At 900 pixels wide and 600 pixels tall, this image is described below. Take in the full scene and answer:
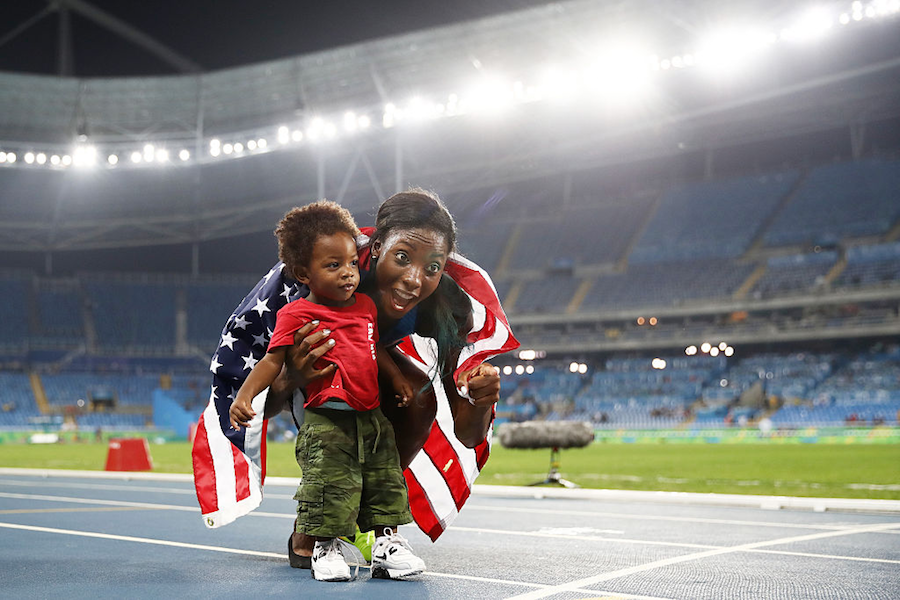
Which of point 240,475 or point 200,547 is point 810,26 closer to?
point 200,547

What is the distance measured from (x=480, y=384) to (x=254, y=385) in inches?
36.4

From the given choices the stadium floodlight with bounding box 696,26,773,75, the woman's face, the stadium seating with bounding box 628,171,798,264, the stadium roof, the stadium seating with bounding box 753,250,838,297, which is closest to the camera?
the woman's face

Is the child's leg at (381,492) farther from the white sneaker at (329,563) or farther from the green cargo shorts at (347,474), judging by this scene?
the white sneaker at (329,563)

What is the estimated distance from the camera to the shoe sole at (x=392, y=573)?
361 cm

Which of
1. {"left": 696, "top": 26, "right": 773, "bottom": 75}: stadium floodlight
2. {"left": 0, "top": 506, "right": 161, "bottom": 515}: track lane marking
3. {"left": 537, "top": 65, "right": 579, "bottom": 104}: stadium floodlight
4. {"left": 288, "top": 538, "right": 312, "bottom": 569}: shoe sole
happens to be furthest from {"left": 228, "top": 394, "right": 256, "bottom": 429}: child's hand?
{"left": 537, "top": 65, "right": 579, "bottom": 104}: stadium floodlight

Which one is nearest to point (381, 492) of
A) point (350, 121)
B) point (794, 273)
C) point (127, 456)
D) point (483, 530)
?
point (483, 530)

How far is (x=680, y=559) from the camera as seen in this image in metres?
4.21

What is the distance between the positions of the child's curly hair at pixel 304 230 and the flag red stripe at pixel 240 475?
2.87ft

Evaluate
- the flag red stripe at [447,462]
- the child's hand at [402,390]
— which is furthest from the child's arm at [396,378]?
the flag red stripe at [447,462]

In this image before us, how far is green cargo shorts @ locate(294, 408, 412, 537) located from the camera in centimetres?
361

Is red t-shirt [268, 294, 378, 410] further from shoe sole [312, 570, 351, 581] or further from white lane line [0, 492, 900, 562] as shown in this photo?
white lane line [0, 492, 900, 562]

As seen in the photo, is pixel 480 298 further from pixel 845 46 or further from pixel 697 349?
pixel 697 349

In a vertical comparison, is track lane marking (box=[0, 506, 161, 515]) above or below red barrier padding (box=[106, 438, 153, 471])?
below

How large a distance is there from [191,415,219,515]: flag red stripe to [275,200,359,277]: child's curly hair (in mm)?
890
